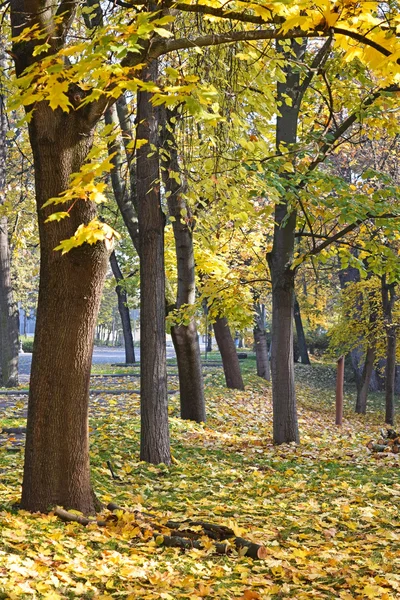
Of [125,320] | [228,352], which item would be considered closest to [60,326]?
[228,352]

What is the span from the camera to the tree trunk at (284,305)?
11.7m

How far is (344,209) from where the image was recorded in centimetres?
971

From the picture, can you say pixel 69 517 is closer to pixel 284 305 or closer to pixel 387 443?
pixel 284 305

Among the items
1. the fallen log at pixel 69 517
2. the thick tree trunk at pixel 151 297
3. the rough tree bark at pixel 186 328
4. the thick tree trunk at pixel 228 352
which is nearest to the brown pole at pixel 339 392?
the thick tree trunk at pixel 228 352

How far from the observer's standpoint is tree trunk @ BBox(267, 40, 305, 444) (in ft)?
38.3

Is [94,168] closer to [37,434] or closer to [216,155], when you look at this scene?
[37,434]

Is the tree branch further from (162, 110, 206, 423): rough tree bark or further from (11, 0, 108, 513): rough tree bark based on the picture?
(162, 110, 206, 423): rough tree bark

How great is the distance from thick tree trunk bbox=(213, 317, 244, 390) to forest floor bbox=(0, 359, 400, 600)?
19.5ft

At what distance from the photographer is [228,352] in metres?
19.8

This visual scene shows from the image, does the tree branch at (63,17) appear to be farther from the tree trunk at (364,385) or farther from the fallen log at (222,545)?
the tree trunk at (364,385)

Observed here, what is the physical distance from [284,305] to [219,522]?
5.70 m

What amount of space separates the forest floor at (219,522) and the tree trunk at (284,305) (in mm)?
482

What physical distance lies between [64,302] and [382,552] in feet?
10.7

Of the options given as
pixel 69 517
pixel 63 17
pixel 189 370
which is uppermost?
pixel 63 17
